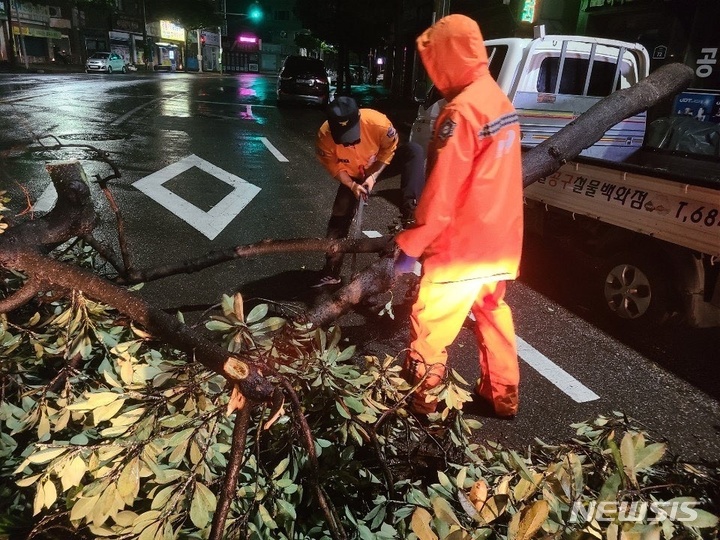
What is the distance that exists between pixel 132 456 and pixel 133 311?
1.45 ft

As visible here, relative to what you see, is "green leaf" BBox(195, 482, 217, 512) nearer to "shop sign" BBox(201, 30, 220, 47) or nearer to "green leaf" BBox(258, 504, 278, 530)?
"green leaf" BBox(258, 504, 278, 530)

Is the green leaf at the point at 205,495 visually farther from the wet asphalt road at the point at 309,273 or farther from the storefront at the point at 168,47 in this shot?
the storefront at the point at 168,47

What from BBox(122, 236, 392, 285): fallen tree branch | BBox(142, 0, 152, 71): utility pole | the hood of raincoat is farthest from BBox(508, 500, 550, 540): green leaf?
BBox(142, 0, 152, 71): utility pole

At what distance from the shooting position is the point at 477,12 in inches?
776

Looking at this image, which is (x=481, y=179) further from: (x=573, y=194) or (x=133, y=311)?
(x=573, y=194)

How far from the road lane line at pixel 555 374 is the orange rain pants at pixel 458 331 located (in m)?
0.60

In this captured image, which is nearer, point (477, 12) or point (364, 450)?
point (364, 450)

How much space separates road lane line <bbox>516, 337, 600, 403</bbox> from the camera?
3.17 m

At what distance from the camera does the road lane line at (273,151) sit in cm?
1016

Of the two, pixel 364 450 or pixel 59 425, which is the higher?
pixel 59 425

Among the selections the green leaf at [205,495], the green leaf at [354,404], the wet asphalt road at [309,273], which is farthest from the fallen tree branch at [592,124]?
the green leaf at [205,495]

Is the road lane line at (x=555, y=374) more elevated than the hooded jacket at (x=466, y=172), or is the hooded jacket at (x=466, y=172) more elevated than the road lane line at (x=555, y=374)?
the hooded jacket at (x=466, y=172)

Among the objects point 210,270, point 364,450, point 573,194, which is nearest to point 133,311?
point 364,450

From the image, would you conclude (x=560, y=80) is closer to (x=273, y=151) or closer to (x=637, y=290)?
(x=637, y=290)
